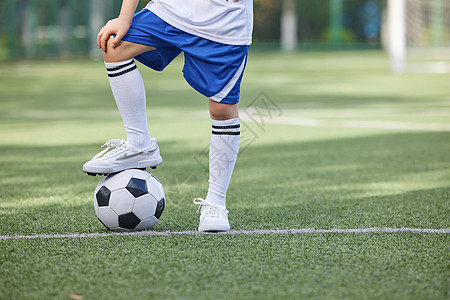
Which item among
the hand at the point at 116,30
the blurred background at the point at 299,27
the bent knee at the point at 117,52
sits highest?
the hand at the point at 116,30

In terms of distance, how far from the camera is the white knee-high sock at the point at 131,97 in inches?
108

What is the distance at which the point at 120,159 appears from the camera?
2.84 meters

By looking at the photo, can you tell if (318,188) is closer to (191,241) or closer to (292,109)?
(191,241)

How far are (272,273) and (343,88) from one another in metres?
10.2

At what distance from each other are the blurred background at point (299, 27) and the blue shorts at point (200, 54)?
1281 cm

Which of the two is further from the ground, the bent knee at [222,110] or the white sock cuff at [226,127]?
the bent knee at [222,110]

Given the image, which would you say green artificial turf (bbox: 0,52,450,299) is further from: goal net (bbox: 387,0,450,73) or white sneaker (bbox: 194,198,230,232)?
goal net (bbox: 387,0,450,73)

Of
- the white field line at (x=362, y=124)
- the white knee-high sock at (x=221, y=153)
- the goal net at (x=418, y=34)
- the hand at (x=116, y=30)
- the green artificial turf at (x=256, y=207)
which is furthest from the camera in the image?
the goal net at (x=418, y=34)

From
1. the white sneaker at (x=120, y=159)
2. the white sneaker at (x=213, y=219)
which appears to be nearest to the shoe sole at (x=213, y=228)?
the white sneaker at (x=213, y=219)

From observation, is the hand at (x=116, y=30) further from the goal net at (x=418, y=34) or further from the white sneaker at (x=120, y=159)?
the goal net at (x=418, y=34)

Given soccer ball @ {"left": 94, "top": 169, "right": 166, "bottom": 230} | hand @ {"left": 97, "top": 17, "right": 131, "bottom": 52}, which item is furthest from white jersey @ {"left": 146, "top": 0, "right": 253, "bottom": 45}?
soccer ball @ {"left": 94, "top": 169, "right": 166, "bottom": 230}

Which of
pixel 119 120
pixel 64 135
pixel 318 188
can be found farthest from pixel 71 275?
pixel 119 120

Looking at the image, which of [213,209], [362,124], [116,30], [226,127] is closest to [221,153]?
[226,127]

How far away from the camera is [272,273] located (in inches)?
86.0
